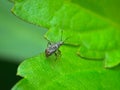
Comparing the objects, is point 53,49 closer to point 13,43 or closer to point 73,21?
point 73,21

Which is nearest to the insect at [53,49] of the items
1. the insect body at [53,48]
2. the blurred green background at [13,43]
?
the insect body at [53,48]

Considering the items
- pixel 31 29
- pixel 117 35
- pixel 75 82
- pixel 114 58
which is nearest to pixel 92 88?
pixel 75 82

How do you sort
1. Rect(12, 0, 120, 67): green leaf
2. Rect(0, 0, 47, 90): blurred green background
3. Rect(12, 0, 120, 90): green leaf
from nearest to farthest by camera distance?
Rect(12, 0, 120, 90): green leaf → Rect(12, 0, 120, 67): green leaf → Rect(0, 0, 47, 90): blurred green background

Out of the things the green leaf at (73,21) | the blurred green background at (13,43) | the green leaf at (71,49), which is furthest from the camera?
the blurred green background at (13,43)

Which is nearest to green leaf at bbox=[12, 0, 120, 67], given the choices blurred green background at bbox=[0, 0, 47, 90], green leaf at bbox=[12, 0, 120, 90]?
green leaf at bbox=[12, 0, 120, 90]

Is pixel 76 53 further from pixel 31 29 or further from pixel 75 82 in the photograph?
pixel 31 29

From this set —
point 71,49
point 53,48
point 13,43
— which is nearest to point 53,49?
point 53,48

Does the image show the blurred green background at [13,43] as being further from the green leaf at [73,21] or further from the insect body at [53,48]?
the green leaf at [73,21]

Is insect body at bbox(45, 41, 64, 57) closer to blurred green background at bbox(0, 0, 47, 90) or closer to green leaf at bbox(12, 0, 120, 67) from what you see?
green leaf at bbox(12, 0, 120, 67)
